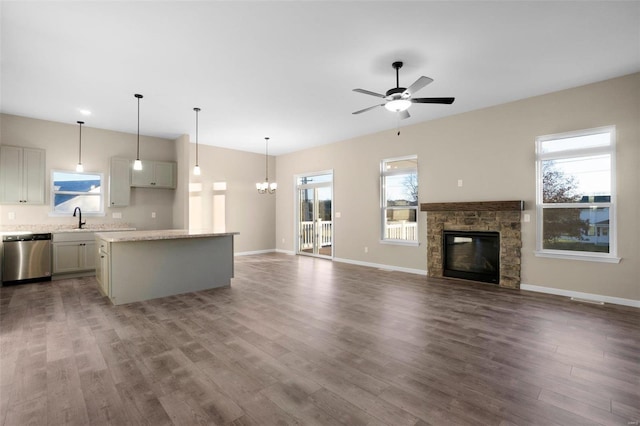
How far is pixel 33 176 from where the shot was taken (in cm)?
560

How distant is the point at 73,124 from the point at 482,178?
7.91 m

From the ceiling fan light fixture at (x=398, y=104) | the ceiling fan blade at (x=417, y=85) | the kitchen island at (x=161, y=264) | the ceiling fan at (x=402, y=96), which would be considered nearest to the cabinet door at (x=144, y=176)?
the kitchen island at (x=161, y=264)

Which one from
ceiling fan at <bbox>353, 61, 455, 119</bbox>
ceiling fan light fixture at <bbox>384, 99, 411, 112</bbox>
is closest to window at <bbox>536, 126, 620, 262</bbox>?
ceiling fan at <bbox>353, 61, 455, 119</bbox>

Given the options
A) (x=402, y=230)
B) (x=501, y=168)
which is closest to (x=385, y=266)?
(x=402, y=230)

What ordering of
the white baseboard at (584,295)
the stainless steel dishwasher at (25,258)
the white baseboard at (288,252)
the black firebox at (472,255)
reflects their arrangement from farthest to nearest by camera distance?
1. the white baseboard at (288,252)
2. the black firebox at (472,255)
3. the stainless steel dishwasher at (25,258)
4. the white baseboard at (584,295)

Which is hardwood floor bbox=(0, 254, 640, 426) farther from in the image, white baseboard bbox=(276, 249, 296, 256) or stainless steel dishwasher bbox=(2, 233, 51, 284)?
white baseboard bbox=(276, 249, 296, 256)

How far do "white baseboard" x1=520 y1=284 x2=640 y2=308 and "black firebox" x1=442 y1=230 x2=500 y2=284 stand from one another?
513 mm

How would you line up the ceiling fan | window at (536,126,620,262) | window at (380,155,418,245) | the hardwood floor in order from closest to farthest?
the hardwood floor → the ceiling fan → window at (536,126,620,262) → window at (380,155,418,245)

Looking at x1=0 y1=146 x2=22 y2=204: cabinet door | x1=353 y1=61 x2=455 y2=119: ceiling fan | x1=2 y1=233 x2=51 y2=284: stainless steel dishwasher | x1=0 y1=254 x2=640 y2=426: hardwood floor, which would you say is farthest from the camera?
x1=0 y1=146 x2=22 y2=204: cabinet door

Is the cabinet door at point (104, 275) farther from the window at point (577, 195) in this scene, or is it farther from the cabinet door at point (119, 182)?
the window at point (577, 195)

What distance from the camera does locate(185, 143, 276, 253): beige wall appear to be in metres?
7.81

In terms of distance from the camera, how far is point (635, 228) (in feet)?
13.0

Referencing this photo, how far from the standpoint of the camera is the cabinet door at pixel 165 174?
6.96m

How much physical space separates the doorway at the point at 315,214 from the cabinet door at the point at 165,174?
10.8 feet
